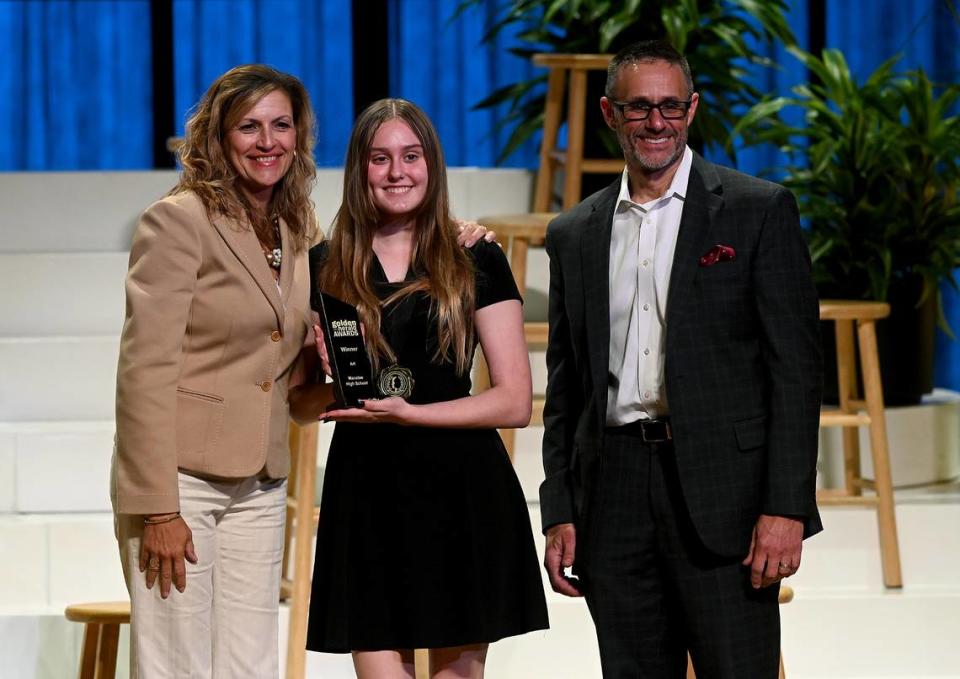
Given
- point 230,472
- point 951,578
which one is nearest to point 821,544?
point 951,578

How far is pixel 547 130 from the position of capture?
533cm

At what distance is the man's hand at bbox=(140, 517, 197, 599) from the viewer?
2.27m

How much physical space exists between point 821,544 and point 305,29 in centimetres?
374

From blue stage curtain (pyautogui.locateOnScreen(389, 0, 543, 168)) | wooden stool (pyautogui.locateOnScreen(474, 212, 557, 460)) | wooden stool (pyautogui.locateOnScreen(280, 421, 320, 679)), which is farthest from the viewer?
blue stage curtain (pyautogui.locateOnScreen(389, 0, 543, 168))

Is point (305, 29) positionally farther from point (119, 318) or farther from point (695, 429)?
point (695, 429)

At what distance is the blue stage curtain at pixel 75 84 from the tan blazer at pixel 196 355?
4.52 metres

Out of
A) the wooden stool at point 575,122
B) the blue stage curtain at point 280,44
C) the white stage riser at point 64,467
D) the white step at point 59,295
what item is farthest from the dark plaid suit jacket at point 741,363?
the blue stage curtain at point 280,44

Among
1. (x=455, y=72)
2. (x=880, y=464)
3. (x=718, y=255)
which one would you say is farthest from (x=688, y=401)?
(x=455, y=72)

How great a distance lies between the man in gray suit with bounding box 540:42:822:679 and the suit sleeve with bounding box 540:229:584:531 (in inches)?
3.2

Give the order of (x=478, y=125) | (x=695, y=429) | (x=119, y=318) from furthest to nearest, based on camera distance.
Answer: (x=478, y=125), (x=119, y=318), (x=695, y=429)

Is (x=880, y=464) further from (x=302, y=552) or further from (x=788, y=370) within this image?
(x=788, y=370)

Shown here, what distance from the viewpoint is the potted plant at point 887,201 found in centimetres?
467

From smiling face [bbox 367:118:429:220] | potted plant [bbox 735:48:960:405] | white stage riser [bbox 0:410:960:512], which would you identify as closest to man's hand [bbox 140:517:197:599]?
smiling face [bbox 367:118:429:220]

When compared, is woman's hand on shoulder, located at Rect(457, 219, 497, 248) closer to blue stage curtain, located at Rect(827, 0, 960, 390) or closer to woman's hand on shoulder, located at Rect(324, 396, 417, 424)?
woman's hand on shoulder, located at Rect(324, 396, 417, 424)
